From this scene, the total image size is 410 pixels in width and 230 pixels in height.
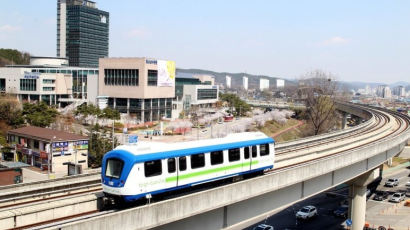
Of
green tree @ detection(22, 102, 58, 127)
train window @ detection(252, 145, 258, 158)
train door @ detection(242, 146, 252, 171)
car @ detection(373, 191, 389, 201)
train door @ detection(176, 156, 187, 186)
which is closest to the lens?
train door @ detection(176, 156, 187, 186)

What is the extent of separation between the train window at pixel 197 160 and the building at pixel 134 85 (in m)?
Answer: 67.4

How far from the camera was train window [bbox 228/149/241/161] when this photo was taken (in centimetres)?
1923

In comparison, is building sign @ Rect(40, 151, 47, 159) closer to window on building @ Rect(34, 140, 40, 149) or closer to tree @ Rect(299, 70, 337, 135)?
window on building @ Rect(34, 140, 40, 149)

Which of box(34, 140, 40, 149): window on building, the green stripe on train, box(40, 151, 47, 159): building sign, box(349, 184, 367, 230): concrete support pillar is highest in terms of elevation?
the green stripe on train

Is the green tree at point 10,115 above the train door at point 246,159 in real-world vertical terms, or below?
below

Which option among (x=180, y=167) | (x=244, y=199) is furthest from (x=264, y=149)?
(x=180, y=167)

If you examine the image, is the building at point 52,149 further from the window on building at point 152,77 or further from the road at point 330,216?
the window on building at point 152,77

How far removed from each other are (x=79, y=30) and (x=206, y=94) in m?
69.4

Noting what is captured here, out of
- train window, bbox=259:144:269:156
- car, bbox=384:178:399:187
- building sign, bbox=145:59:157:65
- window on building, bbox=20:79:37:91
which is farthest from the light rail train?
window on building, bbox=20:79:37:91

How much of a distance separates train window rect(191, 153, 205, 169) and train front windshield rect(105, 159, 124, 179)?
132 inches

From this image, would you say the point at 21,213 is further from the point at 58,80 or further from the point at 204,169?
the point at 58,80

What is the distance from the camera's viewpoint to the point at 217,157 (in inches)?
730

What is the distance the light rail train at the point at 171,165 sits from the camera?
14852 millimetres

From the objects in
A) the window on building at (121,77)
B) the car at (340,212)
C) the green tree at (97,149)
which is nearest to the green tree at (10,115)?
the green tree at (97,149)
